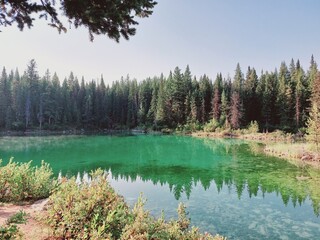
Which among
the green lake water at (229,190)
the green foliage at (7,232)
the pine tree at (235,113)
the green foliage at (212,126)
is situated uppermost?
the pine tree at (235,113)

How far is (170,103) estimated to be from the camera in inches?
3521

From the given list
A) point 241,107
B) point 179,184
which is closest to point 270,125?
point 241,107

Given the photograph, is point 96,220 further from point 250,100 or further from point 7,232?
point 250,100

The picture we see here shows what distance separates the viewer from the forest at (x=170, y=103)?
245ft

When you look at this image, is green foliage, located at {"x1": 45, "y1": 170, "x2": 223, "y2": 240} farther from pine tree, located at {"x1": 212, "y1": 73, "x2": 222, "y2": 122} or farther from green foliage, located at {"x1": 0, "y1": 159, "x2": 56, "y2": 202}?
pine tree, located at {"x1": 212, "y1": 73, "x2": 222, "y2": 122}

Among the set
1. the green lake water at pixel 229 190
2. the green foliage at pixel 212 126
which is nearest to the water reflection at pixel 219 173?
the green lake water at pixel 229 190

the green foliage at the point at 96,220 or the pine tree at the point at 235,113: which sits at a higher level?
the pine tree at the point at 235,113

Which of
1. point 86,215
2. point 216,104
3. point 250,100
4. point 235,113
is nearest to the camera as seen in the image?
point 86,215

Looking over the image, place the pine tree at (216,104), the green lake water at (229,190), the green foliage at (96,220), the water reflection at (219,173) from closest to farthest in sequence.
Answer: the green foliage at (96,220) → the green lake water at (229,190) → the water reflection at (219,173) → the pine tree at (216,104)

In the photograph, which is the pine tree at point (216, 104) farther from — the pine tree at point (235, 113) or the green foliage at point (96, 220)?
the green foliage at point (96, 220)

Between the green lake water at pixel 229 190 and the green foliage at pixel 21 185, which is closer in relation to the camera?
the green foliage at pixel 21 185

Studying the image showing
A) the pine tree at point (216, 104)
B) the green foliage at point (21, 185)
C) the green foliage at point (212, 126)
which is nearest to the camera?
the green foliage at point (21, 185)

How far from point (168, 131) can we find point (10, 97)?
50.3m

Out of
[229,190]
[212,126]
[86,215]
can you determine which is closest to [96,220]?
[86,215]
